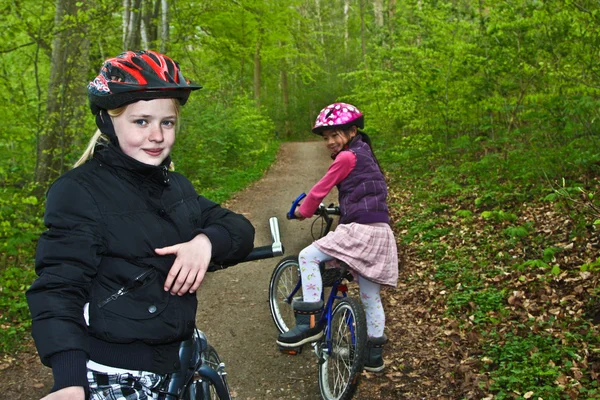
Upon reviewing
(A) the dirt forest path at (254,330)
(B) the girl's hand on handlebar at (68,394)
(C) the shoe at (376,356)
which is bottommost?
(A) the dirt forest path at (254,330)

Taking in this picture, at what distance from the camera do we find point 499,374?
464 centimetres

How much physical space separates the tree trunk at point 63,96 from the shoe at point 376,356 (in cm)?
668

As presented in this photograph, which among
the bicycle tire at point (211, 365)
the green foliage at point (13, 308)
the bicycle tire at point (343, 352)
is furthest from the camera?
the green foliage at point (13, 308)

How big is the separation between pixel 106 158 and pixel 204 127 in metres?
14.3

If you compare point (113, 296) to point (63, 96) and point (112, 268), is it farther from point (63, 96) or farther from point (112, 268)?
point (63, 96)

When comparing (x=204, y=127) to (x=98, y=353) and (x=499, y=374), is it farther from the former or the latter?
(x=98, y=353)

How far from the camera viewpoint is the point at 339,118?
15.4ft

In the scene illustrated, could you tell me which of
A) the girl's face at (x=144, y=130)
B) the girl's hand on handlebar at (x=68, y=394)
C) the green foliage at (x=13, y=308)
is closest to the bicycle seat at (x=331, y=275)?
the girl's face at (x=144, y=130)

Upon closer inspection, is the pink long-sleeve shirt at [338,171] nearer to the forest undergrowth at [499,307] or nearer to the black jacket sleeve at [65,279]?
the forest undergrowth at [499,307]

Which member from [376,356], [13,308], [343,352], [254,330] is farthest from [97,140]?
[13,308]

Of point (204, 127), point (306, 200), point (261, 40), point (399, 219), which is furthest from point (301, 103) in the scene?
point (306, 200)

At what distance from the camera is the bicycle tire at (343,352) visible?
4230mm

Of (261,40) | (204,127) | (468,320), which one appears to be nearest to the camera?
(468,320)

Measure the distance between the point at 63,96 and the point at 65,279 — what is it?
327 inches
